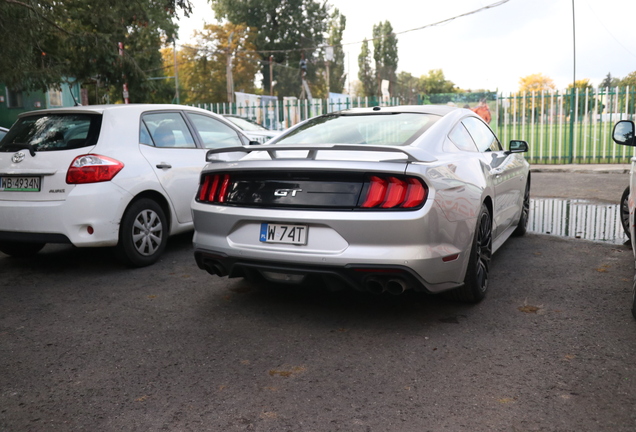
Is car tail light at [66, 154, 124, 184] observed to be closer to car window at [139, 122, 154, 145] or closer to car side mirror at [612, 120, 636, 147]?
car window at [139, 122, 154, 145]

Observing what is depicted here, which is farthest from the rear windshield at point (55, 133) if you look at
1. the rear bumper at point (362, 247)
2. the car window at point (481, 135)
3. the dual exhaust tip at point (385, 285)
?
the car window at point (481, 135)

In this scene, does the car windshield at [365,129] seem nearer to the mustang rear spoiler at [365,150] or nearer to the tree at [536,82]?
the mustang rear spoiler at [365,150]

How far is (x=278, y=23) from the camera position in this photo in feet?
218

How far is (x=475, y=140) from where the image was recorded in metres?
5.14

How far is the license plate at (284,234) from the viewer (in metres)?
3.77

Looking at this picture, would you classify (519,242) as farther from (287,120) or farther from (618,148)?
(287,120)

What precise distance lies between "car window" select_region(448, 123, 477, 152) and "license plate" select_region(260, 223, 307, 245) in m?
1.52

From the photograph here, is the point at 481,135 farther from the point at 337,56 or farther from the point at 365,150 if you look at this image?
the point at 337,56

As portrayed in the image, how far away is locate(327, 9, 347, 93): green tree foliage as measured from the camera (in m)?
81.4

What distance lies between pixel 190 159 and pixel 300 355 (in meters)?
3.40

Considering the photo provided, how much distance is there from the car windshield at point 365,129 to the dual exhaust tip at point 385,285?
3.43ft

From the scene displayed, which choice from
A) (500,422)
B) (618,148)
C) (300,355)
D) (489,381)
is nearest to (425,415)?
(500,422)

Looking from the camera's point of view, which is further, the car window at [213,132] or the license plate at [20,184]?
the car window at [213,132]

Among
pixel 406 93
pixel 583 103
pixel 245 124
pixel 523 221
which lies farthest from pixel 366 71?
pixel 523 221
